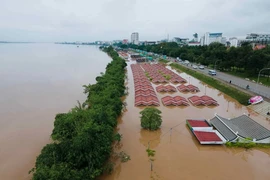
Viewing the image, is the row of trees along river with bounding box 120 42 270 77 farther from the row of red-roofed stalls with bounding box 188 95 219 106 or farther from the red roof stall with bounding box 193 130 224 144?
the red roof stall with bounding box 193 130 224 144

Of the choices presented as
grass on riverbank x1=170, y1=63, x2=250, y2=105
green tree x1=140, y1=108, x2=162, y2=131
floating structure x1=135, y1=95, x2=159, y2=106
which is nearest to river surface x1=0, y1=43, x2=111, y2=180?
floating structure x1=135, y1=95, x2=159, y2=106

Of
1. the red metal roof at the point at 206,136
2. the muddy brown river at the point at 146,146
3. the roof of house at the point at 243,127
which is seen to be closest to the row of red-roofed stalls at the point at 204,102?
the muddy brown river at the point at 146,146

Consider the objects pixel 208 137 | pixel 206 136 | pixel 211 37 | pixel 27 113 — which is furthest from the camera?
pixel 211 37

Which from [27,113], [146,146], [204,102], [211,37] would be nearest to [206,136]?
[146,146]

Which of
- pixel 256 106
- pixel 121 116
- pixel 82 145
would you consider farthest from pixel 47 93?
pixel 256 106

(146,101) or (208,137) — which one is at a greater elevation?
(146,101)

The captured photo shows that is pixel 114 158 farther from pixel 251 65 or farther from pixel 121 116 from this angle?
pixel 251 65

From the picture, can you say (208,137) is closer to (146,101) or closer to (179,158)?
(179,158)
